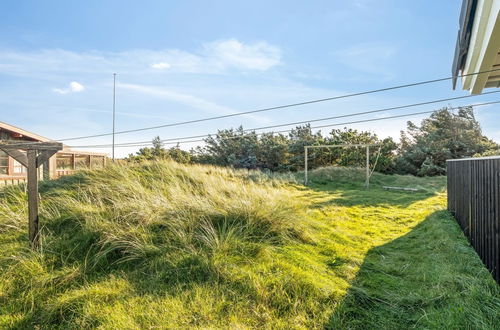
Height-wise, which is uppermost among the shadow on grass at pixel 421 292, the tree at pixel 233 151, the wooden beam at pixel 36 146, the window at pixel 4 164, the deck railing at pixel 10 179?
the tree at pixel 233 151

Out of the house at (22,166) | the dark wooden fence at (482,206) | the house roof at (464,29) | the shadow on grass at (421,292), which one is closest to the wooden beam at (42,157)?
the shadow on grass at (421,292)

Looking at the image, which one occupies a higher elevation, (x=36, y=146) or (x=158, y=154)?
(x=158, y=154)

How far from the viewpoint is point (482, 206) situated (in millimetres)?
3410

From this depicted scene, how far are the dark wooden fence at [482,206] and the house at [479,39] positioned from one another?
41.0 inches

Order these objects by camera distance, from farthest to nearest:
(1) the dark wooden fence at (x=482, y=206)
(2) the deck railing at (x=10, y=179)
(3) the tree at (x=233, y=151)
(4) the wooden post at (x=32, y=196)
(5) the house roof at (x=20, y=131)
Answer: (3) the tree at (x=233, y=151), (5) the house roof at (x=20, y=131), (2) the deck railing at (x=10, y=179), (4) the wooden post at (x=32, y=196), (1) the dark wooden fence at (x=482, y=206)

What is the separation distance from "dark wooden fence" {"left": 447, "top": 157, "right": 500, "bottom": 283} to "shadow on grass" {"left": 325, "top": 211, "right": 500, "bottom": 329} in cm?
17

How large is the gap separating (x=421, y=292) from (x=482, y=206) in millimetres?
1829

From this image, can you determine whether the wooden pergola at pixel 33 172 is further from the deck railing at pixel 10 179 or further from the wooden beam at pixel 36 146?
the deck railing at pixel 10 179

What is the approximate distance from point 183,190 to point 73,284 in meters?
2.64

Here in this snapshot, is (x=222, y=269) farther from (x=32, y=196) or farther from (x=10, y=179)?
(x=10, y=179)

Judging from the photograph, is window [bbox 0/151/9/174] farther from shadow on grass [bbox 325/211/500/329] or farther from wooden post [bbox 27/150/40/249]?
shadow on grass [bbox 325/211/500/329]

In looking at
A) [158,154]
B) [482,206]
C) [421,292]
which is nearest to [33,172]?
[421,292]

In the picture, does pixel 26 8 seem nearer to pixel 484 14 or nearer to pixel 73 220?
pixel 73 220

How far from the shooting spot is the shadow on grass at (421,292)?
1.98m
